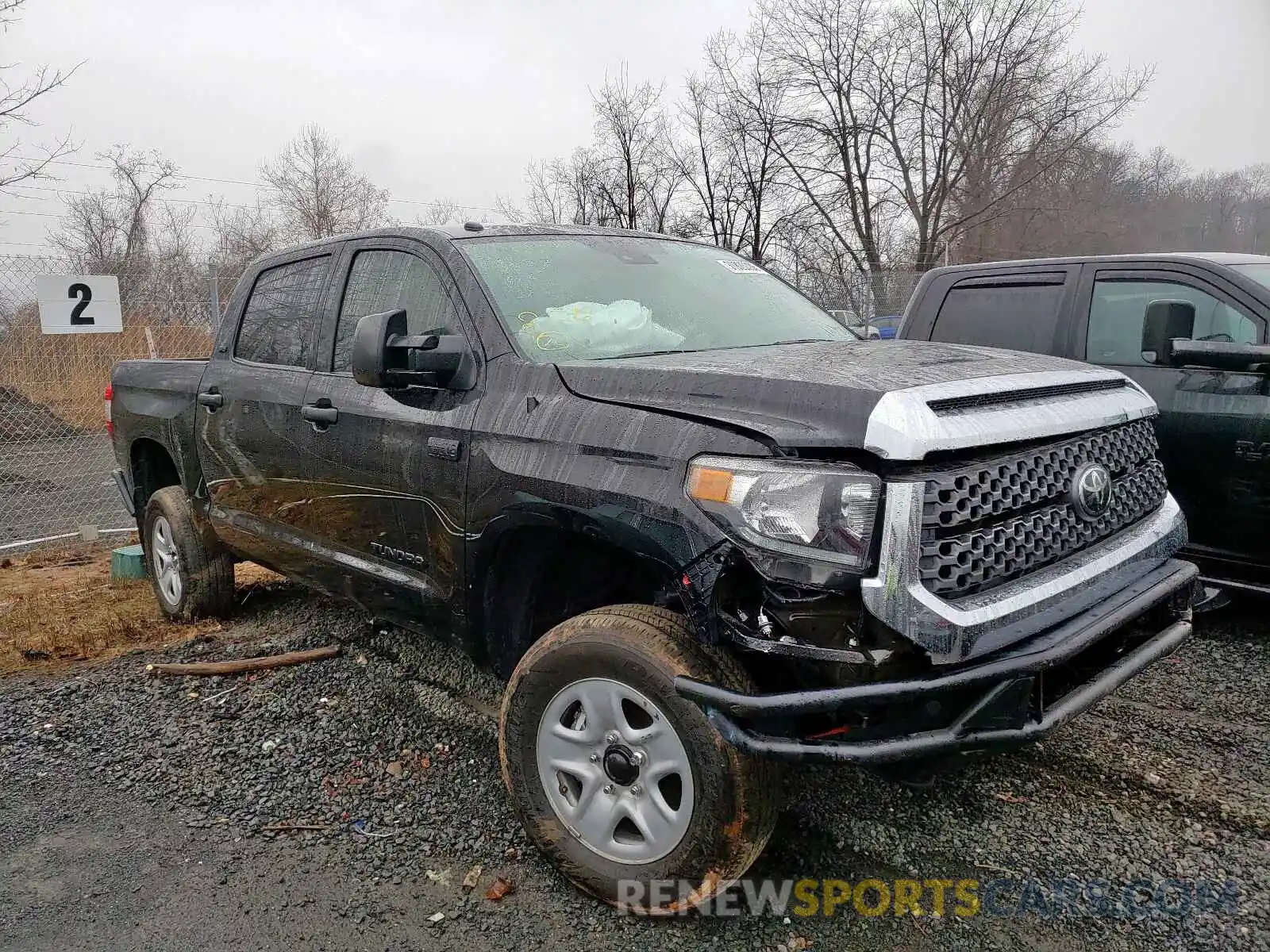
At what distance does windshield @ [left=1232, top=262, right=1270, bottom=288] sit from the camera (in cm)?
434

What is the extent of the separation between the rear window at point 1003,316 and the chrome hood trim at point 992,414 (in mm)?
2319

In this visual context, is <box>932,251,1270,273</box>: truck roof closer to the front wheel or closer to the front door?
the front door

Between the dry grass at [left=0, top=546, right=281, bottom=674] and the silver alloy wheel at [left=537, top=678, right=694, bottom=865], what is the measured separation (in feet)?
9.93

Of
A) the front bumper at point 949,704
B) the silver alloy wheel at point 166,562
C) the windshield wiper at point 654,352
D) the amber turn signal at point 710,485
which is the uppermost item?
the windshield wiper at point 654,352

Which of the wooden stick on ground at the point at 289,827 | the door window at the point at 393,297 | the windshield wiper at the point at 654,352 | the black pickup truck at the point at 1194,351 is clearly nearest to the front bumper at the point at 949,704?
the windshield wiper at the point at 654,352

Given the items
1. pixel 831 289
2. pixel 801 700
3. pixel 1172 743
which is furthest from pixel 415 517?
pixel 831 289

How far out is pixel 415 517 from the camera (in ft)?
10.1

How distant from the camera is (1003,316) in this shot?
16.8 ft

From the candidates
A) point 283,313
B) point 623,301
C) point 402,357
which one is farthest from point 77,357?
point 623,301

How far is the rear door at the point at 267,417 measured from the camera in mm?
3750

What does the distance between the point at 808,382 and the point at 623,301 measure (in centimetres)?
116

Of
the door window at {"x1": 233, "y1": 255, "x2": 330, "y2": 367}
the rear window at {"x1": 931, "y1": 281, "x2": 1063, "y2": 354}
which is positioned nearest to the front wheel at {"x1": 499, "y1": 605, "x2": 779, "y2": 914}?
the door window at {"x1": 233, "y1": 255, "x2": 330, "y2": 367}

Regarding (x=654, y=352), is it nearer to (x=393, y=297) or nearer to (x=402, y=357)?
(x=402, y=357)

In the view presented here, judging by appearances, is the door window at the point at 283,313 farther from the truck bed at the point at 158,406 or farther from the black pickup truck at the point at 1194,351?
the black pickup truck at the point at 1194,351
